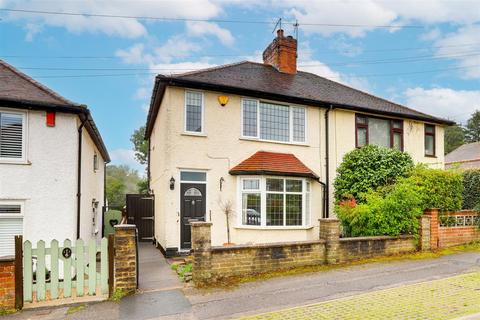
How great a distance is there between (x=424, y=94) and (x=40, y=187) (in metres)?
35.2

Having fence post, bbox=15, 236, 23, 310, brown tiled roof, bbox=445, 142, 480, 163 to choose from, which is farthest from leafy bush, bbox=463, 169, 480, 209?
brown tiled roof, bbox=445, 142, 480, 163

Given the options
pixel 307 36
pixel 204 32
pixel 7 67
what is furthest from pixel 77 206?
pixel 307 36

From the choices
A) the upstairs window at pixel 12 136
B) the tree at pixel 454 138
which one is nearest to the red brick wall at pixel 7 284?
the upstairs window at pixel 12 136

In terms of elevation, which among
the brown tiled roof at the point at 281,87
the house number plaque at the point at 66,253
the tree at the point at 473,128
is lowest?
the house number plaque at the point at 66,253

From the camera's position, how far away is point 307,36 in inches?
730

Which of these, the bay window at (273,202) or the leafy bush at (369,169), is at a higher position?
the leafy bush at (369,169)

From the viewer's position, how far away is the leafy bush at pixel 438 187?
11797 millimetres

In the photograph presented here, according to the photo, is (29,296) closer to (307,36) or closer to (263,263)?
(263,263)

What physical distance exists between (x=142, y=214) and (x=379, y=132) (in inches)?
455

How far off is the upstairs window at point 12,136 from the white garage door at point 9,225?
123 centimetres

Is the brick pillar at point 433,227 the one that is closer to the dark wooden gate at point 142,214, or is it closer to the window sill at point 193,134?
the window sill at point 193,134

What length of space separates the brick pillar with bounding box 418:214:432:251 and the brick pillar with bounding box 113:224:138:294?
353 inches

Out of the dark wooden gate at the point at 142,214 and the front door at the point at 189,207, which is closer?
the front door at the point at 189,207

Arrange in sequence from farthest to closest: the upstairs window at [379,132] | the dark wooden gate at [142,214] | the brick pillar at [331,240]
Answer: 1. the dark wooden gate at [142,214]
2. the upstairs window at [379,132]
3. the brick pillar at [331,240]
